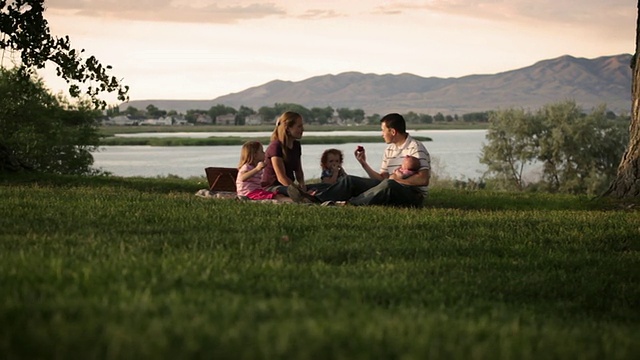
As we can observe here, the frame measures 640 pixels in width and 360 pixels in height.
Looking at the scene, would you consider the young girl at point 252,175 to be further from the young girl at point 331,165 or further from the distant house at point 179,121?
the distant house at point 179,121

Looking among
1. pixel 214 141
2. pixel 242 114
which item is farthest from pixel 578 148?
pixel 242 114

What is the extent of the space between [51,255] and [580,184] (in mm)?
64619

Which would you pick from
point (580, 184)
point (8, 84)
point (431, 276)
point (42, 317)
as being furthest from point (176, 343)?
point (580, 184)

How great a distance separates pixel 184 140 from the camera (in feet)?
370

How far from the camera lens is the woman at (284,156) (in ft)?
53.5

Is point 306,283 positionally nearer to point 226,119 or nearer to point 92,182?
point 92,182

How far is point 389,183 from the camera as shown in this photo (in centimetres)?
1575

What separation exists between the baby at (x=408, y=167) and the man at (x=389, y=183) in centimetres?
6

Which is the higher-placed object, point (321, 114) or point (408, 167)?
point (321, 114)

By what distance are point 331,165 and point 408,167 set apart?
1.96 m

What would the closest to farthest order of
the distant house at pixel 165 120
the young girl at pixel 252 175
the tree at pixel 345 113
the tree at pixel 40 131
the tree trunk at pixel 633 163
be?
the young girl at pixel 252 175 → the tree trunk at pixel 633 163 → the tree at pixel 40 131 → the distant house at pixel 165 120 → the tree at pixel 345 113

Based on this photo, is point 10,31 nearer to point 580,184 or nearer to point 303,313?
point 303,313

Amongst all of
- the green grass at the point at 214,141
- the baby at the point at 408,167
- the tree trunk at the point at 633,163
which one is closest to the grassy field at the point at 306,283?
the baby at the point at 408,167

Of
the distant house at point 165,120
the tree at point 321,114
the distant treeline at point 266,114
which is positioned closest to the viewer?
the distant treeline at point 266,114
